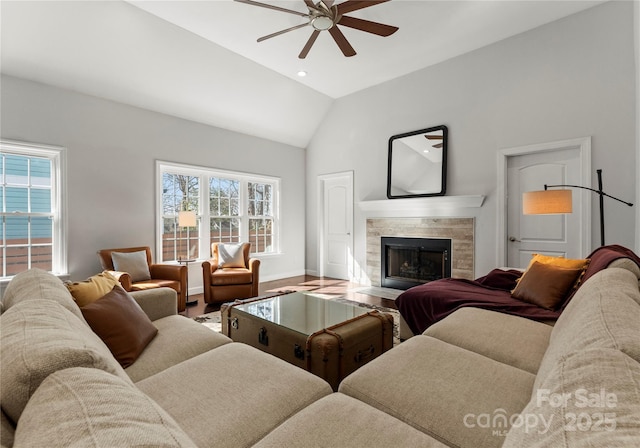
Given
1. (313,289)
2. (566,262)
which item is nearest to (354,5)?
(566,262)

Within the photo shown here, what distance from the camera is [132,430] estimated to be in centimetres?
55

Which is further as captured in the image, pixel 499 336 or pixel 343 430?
pixel 499 336

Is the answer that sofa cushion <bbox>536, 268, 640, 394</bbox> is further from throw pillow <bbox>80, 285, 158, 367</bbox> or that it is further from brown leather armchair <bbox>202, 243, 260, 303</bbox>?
brown leather armchair <bbox>202, 243, 260, 303</bbox>

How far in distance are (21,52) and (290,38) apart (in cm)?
297

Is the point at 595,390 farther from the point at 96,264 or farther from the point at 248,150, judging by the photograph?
the point at 248,150

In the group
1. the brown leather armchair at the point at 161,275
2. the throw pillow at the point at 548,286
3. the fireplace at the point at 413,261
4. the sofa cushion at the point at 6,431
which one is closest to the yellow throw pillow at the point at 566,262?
the throw pillow at the point at 548,286

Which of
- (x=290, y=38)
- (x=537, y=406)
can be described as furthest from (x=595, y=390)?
(x=290, y=38)

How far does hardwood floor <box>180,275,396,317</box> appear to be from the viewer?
169 inches

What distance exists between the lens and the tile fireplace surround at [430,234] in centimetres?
447

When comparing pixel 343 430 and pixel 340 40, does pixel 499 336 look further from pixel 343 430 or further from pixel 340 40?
pixel 340 40

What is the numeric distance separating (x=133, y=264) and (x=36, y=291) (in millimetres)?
2818

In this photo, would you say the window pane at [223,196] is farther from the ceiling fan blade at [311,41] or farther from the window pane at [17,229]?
the ceiling fan blade at [311,41]

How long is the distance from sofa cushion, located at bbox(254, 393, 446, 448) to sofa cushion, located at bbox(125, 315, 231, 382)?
825 millimetres

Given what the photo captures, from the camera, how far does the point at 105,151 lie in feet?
13.7
